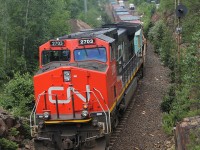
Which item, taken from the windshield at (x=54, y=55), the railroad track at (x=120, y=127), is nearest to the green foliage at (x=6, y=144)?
the windshield at (x=54, y=55)

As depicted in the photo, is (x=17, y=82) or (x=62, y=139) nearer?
(x=62, y=139)

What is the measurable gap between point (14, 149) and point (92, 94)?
3.23 metres

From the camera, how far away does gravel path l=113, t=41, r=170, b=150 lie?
37.5 ft

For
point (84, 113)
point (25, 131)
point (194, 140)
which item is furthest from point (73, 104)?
point (25, 131)

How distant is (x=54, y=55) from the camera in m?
10.8

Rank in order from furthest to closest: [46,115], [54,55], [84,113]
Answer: [54,55], [46,115], [84,113]

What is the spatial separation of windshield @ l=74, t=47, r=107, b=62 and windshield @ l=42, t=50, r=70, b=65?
29 centimetres

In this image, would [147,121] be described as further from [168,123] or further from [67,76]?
[67,76]

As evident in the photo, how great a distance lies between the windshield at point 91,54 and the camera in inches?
414

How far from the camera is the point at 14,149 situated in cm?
1093

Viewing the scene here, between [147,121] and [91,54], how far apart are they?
4.46 metres

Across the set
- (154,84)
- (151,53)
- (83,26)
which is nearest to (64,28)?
(151,53)

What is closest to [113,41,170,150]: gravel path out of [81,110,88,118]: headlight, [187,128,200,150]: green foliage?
[81,110,88,118]: headlight

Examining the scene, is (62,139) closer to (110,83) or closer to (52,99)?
(52,99)
